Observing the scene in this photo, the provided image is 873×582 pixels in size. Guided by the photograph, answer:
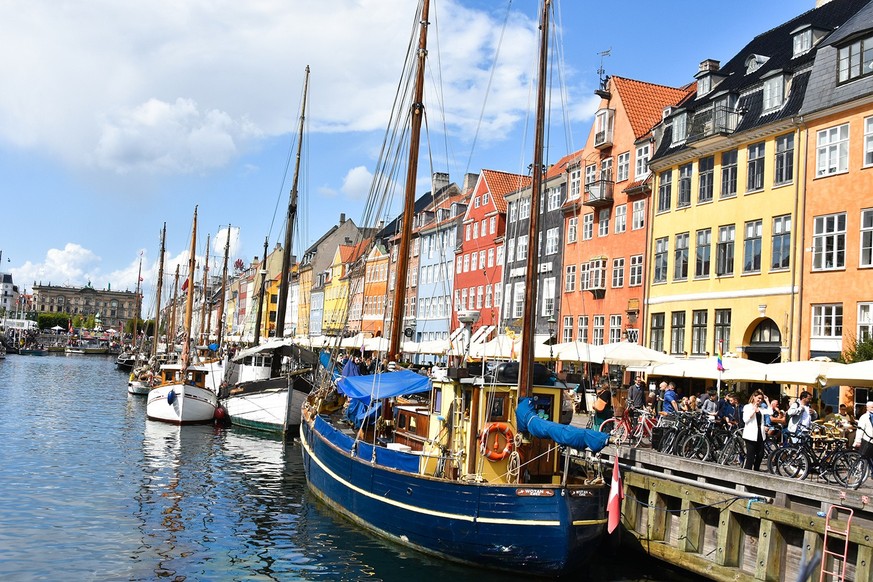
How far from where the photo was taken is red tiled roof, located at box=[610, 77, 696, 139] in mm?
45344

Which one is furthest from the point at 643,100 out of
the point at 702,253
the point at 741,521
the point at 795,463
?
the point at 741,521

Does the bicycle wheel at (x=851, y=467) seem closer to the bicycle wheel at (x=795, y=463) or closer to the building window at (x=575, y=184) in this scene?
the bicycle wheel at (x=795, y=463)

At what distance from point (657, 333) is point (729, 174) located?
26.7 feet

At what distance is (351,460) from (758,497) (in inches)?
377

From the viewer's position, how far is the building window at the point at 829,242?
102ft

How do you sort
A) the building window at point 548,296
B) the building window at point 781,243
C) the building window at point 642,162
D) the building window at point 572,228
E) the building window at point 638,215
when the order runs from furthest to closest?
the building window at point 548,296 → the building window at point 572,228 → the building window at point 642,162 → the building window at point 638,215 → the building window at point 781,243

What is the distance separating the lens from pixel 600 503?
666 inches

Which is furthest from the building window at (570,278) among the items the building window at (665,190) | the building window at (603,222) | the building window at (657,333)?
the building window at (665,190)

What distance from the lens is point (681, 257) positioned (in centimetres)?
3969

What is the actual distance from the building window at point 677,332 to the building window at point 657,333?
80cm

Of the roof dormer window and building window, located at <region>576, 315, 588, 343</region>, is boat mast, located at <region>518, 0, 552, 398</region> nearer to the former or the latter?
the roof dormer window

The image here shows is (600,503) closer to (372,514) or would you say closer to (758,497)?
(758,497)

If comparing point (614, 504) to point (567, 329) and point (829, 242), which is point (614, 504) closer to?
point (829, 242)

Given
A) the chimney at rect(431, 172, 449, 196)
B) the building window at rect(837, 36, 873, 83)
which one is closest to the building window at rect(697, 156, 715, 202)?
the building window at rect(837, 36, 873, 83)
